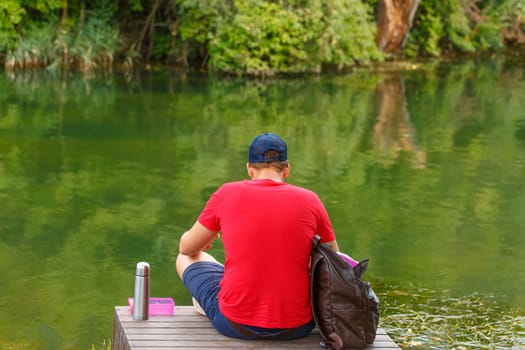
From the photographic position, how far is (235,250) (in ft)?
15.9

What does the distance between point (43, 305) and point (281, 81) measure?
56.1 ft

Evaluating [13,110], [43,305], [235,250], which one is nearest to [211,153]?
[13,110]

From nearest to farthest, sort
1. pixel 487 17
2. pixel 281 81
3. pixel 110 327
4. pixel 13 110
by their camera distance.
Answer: pixel 110 327 < pixel 13 110 < pixel 281 81 < pixel 487 17

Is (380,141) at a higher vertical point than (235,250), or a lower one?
lower

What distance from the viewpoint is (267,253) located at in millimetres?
4785

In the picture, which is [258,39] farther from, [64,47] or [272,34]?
[64,47]

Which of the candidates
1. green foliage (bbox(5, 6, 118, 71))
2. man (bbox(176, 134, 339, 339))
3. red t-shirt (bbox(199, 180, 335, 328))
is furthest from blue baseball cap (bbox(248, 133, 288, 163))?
green foliage (bbox(5, 6, 118, 71))

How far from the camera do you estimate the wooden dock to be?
15.5 feet

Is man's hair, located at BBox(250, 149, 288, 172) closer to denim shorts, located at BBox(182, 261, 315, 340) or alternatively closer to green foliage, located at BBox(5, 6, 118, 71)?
denim shorts, located at BBox(182, 261, 315, 340)

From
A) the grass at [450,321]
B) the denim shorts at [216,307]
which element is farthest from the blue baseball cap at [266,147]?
A: the grass at [450,321]

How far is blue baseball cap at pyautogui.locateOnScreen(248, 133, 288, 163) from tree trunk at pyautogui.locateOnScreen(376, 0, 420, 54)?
25.8 meters

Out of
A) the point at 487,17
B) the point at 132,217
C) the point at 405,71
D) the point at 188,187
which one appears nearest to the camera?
the point at 132,217

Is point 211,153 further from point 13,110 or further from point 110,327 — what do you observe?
point 110,327

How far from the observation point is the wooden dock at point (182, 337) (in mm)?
4730
